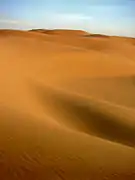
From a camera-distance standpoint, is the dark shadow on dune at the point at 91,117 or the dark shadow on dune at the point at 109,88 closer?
the dark shadow on dune at the point at 91,117

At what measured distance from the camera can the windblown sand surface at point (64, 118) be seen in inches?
22.6

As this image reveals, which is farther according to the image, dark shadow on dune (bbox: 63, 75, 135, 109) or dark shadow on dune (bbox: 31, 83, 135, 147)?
dark shadow on dune (bbox: 63, 75, 135, 109)

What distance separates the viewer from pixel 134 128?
67 cm

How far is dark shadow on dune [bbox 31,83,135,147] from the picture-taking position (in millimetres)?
656

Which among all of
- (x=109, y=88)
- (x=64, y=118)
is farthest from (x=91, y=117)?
(x=109, y=88)

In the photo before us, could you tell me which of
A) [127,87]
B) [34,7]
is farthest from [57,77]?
[34,7]

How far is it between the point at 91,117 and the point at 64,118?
0.05m

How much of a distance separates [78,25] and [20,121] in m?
1.76

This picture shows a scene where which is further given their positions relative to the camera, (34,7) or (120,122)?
(34,7)

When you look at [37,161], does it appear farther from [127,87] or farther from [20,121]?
[127,87]

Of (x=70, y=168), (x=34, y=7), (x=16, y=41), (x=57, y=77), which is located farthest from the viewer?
(x=34, y=7)

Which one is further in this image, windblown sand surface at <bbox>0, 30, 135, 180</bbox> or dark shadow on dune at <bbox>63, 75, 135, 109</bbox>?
dark shadow on dune at <bbox>63, 75, 135, 109</bbox>

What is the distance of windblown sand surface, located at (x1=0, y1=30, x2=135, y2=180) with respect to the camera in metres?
0.57

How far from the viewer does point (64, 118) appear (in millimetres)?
692
